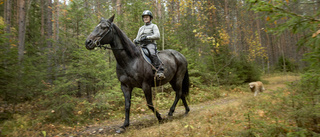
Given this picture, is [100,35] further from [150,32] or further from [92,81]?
[92,81]

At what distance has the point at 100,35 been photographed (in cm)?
396

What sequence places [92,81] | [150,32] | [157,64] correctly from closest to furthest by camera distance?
[157,64], [150,32], [92,81]

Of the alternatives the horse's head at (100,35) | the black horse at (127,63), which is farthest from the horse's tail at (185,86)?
the horse's head at (100,35)

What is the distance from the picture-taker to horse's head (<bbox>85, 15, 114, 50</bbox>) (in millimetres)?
3820

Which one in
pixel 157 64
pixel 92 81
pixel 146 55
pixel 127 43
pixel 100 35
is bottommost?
pixel 92 81

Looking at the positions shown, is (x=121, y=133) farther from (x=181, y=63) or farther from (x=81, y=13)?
(x=81, y=13)

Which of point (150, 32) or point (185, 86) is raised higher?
point (150, 32)

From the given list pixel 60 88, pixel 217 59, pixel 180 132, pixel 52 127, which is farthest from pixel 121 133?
pixel 217 59

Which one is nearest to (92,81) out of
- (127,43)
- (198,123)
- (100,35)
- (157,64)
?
(127,43)

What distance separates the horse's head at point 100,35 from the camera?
3.82 meters

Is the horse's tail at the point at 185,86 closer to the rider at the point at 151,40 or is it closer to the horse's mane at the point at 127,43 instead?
the rider at the point at 151,40

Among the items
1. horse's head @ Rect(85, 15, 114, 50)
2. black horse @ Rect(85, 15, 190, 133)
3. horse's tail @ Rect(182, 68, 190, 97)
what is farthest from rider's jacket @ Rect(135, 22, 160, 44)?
horse's tail @ Rect(182, 68, 190, 97)

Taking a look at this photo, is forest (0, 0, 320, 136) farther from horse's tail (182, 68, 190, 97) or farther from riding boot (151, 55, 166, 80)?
horse's tail (182, 68, 190, 97)

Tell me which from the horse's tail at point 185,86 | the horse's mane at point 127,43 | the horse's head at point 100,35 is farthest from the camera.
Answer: the horse's tail at point 185,86
